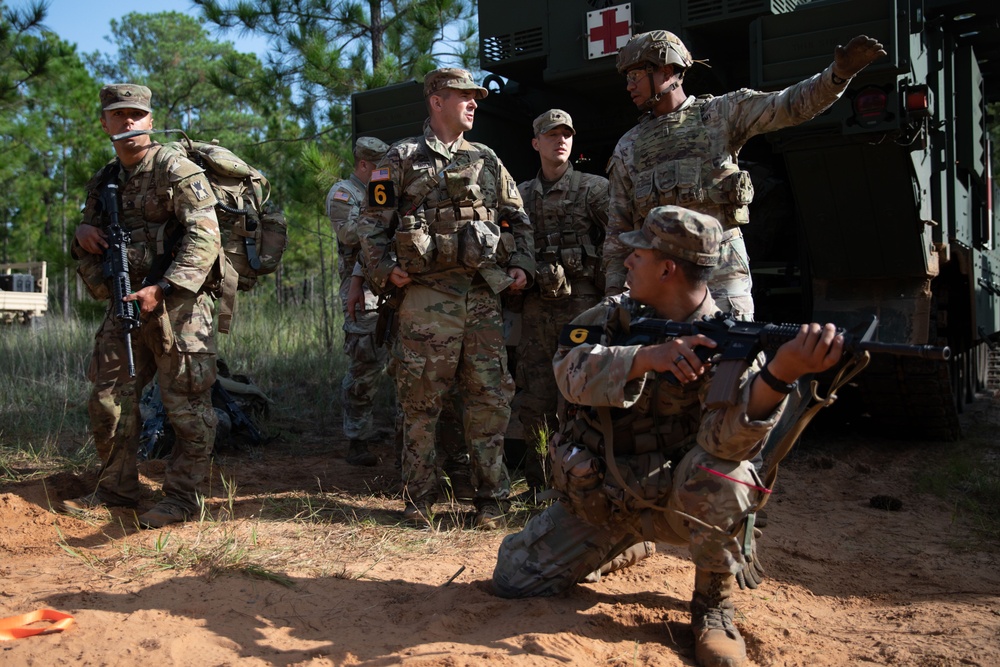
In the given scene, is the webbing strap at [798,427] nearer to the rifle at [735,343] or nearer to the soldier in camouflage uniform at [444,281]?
the rifle at [735,343]

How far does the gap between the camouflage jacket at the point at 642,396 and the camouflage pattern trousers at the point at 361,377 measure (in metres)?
2.85

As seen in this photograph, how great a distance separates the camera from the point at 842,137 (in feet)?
15.4

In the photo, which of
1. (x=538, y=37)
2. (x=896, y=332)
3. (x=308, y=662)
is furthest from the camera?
(x=538, y=37)

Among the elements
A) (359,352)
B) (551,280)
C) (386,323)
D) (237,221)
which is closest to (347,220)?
(359,352)

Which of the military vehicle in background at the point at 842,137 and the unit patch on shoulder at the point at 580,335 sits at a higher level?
the military vehicle in background at the point at 842,137

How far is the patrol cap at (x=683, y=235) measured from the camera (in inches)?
117

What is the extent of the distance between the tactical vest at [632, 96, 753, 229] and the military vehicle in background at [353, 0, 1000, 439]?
32.2 inches

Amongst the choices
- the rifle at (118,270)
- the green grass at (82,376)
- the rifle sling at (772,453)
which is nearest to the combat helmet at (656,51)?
the rifle sling at (772,453)

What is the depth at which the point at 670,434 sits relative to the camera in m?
3.20

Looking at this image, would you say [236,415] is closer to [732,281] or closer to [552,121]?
[552,121]

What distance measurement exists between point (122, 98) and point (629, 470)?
303cm

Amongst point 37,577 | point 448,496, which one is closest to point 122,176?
point 37,577

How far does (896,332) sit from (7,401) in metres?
6.22

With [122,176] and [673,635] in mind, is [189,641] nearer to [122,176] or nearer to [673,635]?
[673,635]
